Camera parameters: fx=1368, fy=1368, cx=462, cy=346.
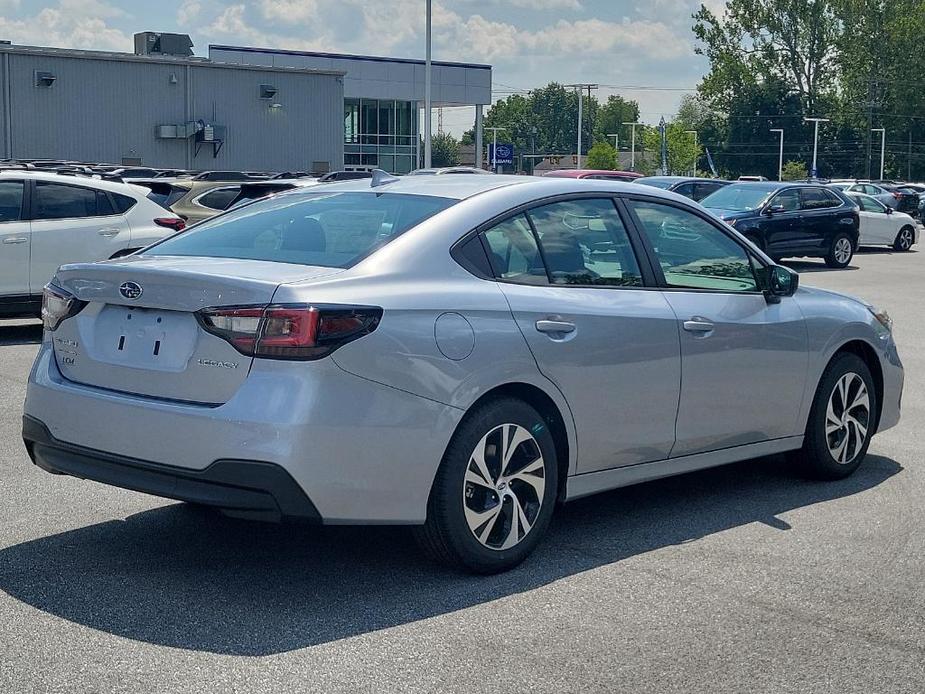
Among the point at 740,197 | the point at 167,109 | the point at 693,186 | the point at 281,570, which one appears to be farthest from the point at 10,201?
the point at 167,109

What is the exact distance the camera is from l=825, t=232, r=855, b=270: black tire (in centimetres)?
2714

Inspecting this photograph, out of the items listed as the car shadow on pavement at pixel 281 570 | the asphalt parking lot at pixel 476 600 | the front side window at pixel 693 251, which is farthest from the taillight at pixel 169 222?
the front side window at pixel 693 251

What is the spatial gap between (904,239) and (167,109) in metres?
26.7

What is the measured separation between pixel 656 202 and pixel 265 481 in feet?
8.35

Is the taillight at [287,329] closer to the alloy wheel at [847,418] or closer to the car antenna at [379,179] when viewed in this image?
the car antenna at [379,179]

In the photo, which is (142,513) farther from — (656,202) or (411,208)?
(656,202)

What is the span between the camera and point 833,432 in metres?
6.99

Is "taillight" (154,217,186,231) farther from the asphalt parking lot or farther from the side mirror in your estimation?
the side mirror

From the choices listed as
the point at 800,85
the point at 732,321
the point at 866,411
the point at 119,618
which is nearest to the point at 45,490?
the point at 119,618

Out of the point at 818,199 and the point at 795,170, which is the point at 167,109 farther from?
the point at 795,170

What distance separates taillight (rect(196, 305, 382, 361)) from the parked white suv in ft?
27.5

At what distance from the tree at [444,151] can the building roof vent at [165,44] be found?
86621mm

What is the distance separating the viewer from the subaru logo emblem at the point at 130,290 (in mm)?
4969

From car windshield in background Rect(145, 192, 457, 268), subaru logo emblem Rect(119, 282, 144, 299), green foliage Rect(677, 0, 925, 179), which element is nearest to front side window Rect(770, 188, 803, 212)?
car windshield in background Rect(145, 192, 457, 268)
